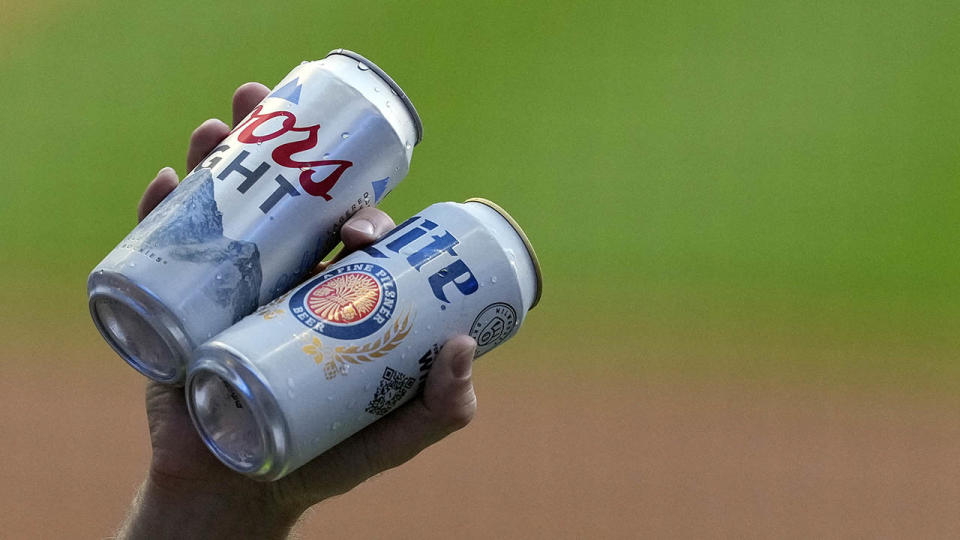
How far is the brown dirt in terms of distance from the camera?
2502 mm

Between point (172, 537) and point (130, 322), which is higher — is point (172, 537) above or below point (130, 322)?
below

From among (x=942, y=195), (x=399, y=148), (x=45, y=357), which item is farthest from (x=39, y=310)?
(x=942, y=195)

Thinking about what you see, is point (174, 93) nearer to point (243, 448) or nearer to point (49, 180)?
point (49, 180)

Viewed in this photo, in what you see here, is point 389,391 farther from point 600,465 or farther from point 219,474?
point 600,465

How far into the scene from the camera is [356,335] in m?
0.99

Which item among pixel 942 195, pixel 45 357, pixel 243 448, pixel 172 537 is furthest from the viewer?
pixel 942 195

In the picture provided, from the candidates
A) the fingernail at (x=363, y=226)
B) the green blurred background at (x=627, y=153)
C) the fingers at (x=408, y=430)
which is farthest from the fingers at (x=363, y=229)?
the green blurred background at (x=627, y=153)

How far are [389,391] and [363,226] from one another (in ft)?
0.53

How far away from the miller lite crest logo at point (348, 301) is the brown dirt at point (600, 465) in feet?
4.92

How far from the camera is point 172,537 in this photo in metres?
1.25

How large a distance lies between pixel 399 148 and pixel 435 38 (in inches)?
91.5

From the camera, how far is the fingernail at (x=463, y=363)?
3.41ft

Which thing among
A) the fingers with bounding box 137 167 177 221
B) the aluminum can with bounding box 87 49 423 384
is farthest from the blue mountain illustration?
the fingers with bounding box 137 167 177 221

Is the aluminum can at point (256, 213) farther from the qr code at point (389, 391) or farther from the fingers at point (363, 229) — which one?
the qr code at point (389, 391)
